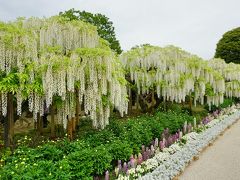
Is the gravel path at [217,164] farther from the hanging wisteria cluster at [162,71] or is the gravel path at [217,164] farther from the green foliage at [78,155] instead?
the hanging wisteria cluster at [162,71]

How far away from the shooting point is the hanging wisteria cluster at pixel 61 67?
400 inches

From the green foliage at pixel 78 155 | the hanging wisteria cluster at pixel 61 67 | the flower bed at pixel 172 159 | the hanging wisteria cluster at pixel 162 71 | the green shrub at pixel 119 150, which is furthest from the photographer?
the hanging wisteria cluster at pixel 162 71

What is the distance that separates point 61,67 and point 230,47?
41.0m

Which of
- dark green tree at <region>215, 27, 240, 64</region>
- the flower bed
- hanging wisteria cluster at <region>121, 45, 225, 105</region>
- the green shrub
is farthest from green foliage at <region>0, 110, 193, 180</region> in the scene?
dark green tree at <region>215, 27, 240, 64</region>

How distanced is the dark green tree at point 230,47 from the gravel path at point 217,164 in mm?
34599

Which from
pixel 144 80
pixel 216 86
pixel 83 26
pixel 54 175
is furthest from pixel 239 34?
pixel 54 175

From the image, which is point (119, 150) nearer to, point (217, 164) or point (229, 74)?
point (217, 164)

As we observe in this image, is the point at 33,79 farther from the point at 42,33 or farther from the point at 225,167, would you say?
the point at 225,167

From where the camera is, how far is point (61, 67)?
Result: 10.4 meters

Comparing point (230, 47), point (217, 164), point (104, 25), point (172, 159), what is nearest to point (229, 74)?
point (104, 25)

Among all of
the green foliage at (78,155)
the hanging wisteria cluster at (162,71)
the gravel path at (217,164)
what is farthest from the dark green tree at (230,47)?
the green foliage at (78,155)

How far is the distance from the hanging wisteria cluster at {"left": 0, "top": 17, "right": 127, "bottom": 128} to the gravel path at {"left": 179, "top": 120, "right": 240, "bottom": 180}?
3432mm

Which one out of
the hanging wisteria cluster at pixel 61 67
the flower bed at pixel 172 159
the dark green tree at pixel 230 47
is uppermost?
the dark green tree at pixel 230 47

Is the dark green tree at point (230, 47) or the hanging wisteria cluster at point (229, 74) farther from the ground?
the dark green tree at point (230, 47)
